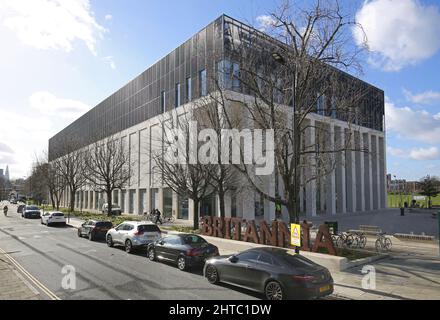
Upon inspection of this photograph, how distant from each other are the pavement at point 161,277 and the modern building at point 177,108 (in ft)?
45.4

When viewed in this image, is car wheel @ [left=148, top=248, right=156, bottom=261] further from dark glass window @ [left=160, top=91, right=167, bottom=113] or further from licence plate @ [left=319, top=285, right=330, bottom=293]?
dark glass window @ [left=160, top=91, right=167, bottom=113]

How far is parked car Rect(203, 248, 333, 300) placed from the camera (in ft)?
30.3

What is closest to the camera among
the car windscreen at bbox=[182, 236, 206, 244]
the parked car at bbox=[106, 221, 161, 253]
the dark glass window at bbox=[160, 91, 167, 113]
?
the car windscreen at bbox=[182, 236, 206, 244]

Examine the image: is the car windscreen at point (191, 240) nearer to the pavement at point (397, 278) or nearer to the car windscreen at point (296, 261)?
the pavement at point (397, 278)

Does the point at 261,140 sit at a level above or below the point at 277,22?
below

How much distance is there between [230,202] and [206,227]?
12.6 metres

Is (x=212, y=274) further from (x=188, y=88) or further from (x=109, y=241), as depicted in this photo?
(x=188, y=88)

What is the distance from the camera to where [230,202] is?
34812mm

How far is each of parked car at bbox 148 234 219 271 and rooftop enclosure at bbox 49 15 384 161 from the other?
1013 centimetres

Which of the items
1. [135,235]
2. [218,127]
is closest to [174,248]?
[135,235]

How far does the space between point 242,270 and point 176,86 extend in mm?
33489

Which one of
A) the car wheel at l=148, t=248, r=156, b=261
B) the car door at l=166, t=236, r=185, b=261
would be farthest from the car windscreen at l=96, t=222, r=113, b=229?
the car door at l=166, t=236, r=185, b=261
